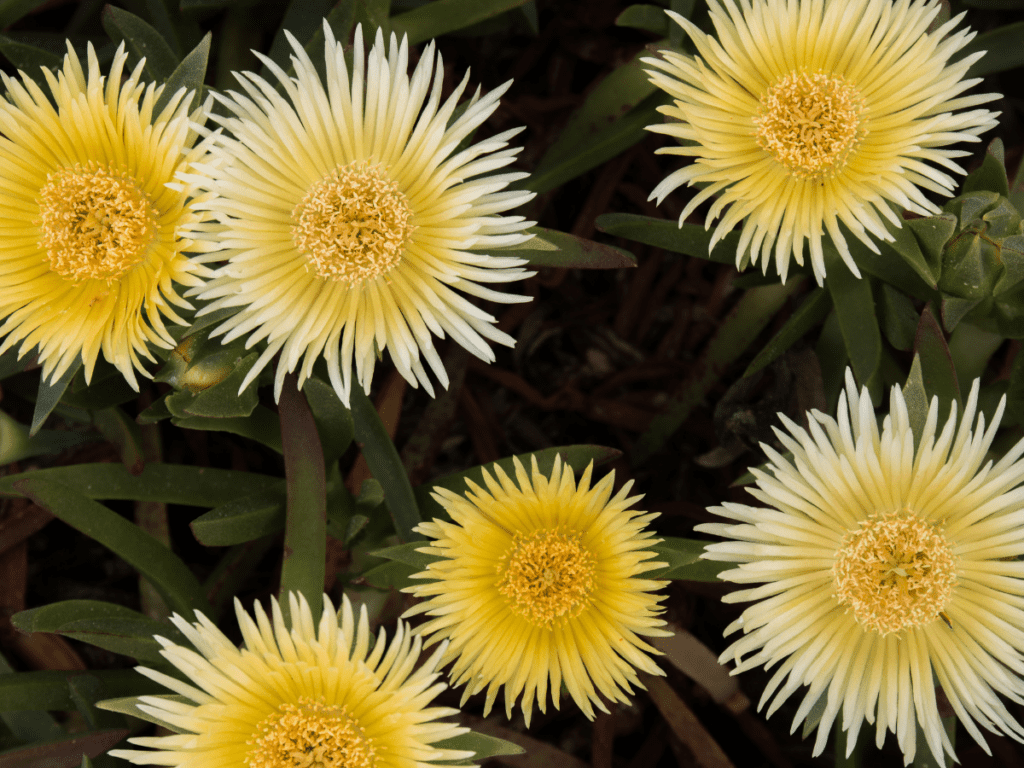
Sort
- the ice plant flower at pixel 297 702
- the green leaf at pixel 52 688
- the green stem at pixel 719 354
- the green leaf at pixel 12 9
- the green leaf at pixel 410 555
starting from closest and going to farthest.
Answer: the ice plant flower at pixel 297 702
the green leaf at pixel 410 555
the green leaf at pixel 52 688
the green leaf at pixel 12 9
the green stem at pixel 719 354

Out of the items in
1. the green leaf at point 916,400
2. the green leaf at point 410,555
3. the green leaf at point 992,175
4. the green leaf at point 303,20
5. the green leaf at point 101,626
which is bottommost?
the green leaf at point 101,626

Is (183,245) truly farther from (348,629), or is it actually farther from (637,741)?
(637,741)

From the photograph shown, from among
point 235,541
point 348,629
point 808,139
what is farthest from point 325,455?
point 808,139

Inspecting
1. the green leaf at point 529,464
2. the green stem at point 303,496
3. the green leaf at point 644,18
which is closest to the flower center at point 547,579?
the green leaf at point 529,464

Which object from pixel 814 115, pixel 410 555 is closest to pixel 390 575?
pixel 410 555

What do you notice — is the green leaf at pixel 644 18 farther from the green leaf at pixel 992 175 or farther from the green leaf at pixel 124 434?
the green leaf at pixel 124 434

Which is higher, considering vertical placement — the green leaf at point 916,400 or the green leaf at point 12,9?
the green leaf at point 12,9

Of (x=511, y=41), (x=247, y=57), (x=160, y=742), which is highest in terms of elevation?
(x=511, y=41)

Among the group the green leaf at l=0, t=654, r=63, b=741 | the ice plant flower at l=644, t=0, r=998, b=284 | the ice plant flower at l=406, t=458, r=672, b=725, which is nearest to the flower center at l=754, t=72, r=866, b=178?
the ice plant flower at l=644, t=0, r=998, b=284
